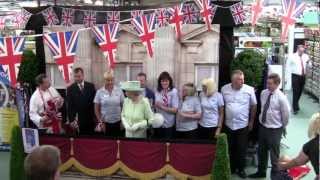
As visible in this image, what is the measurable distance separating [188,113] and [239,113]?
82cm

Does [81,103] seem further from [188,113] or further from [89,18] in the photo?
[188,113]

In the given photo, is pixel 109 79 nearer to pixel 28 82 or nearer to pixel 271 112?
pixel 28 82

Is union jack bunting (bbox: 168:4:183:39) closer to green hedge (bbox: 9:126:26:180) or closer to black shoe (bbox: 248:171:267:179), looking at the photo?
black shoe (bbox: 248:171:267:179)

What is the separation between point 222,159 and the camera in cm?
628

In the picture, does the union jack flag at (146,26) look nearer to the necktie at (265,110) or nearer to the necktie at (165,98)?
the necktie at (165,98)

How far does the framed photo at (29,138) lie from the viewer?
677 centimetres

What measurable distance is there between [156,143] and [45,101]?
6.74 ft

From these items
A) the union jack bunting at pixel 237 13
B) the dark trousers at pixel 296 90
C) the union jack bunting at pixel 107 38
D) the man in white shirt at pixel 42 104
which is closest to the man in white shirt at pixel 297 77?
the dark trousers at pixel 296 90

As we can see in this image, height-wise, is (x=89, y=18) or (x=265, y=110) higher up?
(x=89, y=18)

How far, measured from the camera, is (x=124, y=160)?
7012 mm

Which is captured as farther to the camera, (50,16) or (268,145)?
(50,16)

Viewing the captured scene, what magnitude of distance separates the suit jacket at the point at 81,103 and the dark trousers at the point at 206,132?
6.36 feet

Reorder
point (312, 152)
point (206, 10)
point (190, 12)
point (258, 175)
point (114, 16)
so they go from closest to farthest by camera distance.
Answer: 1. point (312, 152)
2. point (258, 175)
3. point (206, 10)
4. point (190, 12)
5. point (114, 16)

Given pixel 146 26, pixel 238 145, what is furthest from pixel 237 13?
pixel 238 145
